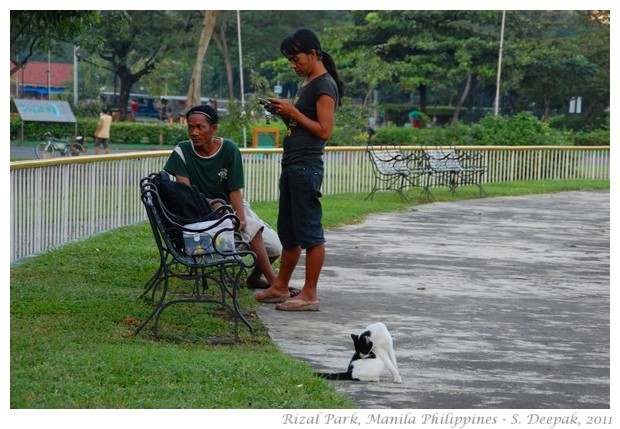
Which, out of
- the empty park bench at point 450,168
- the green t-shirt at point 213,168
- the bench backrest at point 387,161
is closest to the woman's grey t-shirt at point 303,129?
the green t-shirt at point 213,168

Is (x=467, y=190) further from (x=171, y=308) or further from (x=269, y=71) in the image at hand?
(x=269, y=71)

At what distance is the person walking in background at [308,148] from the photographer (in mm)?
8992

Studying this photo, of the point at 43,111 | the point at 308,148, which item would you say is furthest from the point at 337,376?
the point at 43,111

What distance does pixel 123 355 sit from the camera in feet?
22.5

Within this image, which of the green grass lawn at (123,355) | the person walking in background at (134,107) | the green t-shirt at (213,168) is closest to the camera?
the green grass lawn at (123,355)

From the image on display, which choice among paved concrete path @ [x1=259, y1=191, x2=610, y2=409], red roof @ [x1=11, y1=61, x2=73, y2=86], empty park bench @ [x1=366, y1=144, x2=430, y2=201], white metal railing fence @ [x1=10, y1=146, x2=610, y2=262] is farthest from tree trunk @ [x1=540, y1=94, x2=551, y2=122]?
red roof @ [x1=11, y1=61, x2=73, y2=86]

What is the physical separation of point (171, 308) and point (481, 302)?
2.73 metres

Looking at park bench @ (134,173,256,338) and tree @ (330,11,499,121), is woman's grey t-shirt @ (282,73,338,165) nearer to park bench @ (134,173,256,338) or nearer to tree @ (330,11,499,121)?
park bench @ (134,173,256,338)

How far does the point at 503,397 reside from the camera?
653 cm

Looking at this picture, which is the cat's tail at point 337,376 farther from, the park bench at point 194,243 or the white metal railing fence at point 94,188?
the white metal railing fence at point 94,188

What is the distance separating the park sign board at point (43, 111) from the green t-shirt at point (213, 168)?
35.1 meters

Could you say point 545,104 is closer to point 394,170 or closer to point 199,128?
point 394,170

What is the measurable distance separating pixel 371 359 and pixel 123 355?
1.36 meters
